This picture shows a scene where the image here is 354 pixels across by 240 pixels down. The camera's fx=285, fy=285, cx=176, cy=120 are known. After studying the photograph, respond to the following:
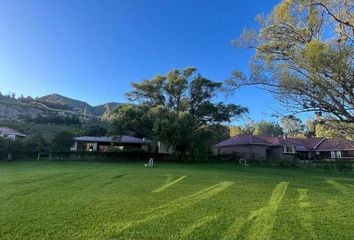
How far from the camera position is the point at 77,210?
20.1ft

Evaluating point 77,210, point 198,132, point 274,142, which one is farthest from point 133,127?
point 77,210

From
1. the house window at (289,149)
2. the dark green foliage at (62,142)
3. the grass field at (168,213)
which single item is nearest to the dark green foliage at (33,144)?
the dark green foliage at (62,142)

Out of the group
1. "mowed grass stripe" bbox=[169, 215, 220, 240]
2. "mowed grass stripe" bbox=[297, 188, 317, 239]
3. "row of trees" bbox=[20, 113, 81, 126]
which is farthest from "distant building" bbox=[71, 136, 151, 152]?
"mowed grass stripe" bbox=[169, 215, 220, 240]

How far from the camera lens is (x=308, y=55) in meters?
6.62

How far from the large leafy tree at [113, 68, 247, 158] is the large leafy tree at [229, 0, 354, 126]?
1574cm

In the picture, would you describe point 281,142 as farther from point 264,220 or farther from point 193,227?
point 193,227

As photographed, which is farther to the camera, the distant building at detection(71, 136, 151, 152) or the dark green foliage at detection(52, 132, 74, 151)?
the distant building at detection(71, 136, 151, 152)

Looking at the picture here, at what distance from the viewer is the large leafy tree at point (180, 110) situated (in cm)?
2680

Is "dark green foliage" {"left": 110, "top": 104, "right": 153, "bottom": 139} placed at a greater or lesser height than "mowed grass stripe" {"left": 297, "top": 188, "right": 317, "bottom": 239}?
greater

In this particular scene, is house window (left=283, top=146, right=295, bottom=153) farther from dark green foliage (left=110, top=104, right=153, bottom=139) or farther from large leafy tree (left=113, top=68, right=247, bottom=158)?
dark green foliage (left=110, top=104, right=153, bottom=139)

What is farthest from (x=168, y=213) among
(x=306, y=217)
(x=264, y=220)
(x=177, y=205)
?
(x=306, y=217)

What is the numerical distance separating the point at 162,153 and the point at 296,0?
2452 centimetres

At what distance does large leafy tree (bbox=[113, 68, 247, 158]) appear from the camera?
26797 mm

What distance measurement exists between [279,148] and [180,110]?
55.8ft
